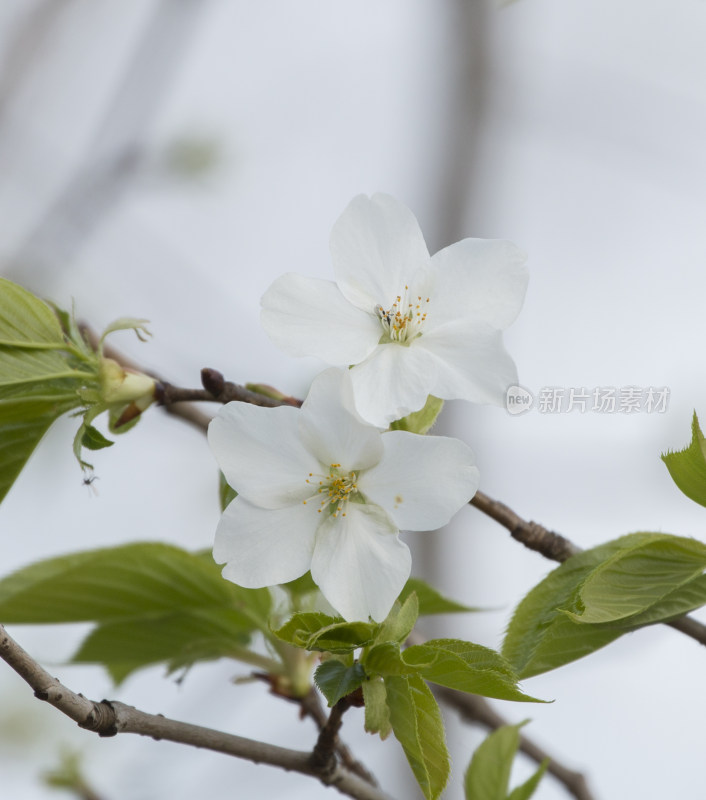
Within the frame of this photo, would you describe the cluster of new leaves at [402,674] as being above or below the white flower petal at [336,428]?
below

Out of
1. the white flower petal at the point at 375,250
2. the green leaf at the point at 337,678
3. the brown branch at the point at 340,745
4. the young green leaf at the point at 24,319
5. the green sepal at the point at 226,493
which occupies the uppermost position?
the white flower petal at the point at 375,250

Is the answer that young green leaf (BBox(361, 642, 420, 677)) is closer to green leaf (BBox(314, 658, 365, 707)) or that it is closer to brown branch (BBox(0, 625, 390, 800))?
green leaf (BBox(314, 658, 365, 707))

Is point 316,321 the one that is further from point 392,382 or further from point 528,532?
point 528,532

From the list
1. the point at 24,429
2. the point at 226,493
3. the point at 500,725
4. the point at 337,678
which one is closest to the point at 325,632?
the point at 337,678

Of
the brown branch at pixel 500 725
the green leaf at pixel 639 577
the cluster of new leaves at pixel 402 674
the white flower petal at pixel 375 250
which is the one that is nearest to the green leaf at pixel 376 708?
the cluster of new leaves at pixel 402 674

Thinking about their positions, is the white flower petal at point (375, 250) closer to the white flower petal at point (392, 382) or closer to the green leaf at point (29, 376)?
the white flower petal at point (392, 382)

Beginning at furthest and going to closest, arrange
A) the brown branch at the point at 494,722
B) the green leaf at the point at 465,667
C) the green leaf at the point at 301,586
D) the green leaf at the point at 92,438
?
the brown branch at the point at 494,722, the green leaf at the point at 301,586, the green leaf at the point at 92,438, the green leaf at the point at 465,667

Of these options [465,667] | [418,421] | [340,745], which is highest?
[418,421]

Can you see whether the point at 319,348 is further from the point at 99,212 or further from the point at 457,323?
the point at 99,212
